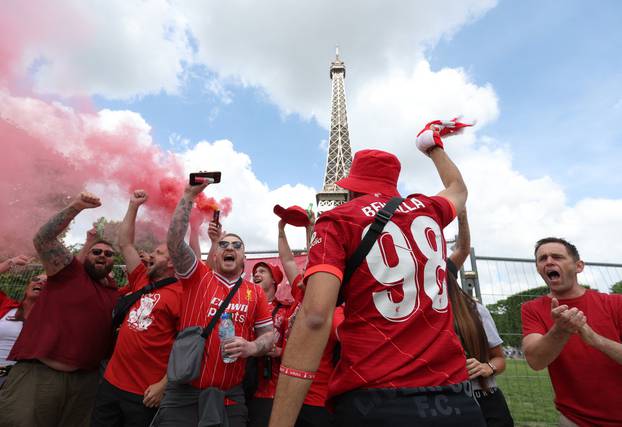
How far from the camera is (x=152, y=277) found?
4.31 metres

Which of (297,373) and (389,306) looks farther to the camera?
(389,306)

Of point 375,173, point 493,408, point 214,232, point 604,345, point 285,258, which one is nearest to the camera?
point 375,173

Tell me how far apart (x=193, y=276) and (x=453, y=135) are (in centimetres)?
260

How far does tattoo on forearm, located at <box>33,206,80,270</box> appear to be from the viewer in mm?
3920

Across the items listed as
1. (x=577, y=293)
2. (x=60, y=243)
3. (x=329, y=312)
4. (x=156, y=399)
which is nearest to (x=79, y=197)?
(x=60, y=243)

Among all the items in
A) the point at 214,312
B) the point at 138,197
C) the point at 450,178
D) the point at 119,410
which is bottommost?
the point at 119,410

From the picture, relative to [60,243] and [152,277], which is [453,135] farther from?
[60,243]

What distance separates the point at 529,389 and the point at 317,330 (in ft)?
19.3

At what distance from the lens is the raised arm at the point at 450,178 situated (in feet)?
7.65

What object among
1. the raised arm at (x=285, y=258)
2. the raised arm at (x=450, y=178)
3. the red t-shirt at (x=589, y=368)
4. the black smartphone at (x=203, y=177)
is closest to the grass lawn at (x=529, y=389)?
the red t-shirt at (x=589, y=368)

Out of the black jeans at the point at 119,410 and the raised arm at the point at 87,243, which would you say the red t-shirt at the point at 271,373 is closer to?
the black jeans at the point at 119,410

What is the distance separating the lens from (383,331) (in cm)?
166

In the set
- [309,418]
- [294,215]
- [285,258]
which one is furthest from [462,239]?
[309,418]

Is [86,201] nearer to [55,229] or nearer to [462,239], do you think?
[55,229]
